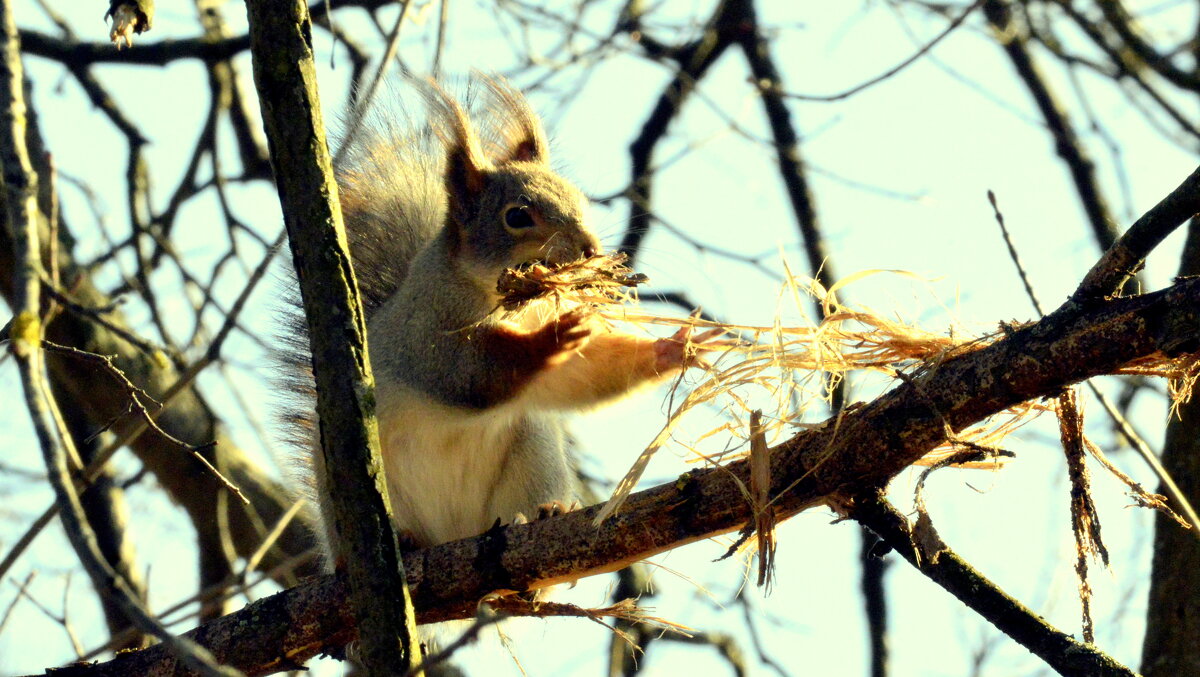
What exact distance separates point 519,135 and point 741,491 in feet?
6.71

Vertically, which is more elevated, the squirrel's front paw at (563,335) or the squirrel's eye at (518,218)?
the squirrel's eye at (518,218)

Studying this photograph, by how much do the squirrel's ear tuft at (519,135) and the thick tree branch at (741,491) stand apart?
1.67 metres

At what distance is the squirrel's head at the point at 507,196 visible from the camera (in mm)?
3271

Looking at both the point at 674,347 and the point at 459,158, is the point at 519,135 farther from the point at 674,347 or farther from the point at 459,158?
the point at 674,347

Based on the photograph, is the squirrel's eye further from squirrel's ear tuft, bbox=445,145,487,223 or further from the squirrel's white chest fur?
the squirrel's white chest fur

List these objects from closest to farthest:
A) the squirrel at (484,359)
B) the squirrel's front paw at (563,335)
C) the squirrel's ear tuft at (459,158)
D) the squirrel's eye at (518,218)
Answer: the squirrel's front paw at (563,335)
the squirrel at (484,359)
the squirrel's eye at (518,218)
the squirrel's ear tuft at (459,158)

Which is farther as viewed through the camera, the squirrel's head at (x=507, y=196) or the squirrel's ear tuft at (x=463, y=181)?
the squirrel's ear tuft at (x=463, y=181)

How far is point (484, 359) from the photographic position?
331cm

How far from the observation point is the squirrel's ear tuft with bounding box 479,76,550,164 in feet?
12.7

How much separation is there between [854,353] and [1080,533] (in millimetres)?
548

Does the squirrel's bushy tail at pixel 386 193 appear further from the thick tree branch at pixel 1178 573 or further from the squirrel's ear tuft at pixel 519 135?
the thick tree branch at pixel 1178 573

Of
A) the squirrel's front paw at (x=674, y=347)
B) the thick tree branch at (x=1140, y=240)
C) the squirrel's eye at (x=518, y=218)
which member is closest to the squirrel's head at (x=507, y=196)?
the squirrel's eye at (x=518, y=218)

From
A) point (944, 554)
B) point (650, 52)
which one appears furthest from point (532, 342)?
point (650, 52)

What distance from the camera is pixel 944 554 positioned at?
2.11m
